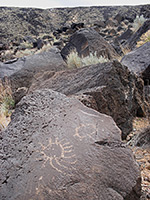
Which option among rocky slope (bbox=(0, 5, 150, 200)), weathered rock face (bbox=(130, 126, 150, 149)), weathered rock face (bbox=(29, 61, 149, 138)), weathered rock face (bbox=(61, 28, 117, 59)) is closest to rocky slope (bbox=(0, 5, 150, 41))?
weathered rock face (bbox=(61, 28, 117, 59))

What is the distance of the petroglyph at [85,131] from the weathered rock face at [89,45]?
559 centimetres

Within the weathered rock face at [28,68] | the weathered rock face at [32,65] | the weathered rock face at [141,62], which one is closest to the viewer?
the weathered rock face at [141,62]

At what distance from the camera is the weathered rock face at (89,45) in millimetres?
7689

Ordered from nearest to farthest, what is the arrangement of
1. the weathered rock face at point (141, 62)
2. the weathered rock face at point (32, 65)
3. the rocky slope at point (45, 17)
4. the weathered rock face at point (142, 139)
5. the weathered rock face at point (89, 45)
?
the weathered rock face at point (142, 139) → the weathered rock face at point (141, 62) → the weathered rock face at point (32, 65) → the weathered rock face at point (89, 45) → the rocky slope at point (45, 17)

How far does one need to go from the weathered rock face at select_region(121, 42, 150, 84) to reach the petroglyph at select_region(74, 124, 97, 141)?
3085 mm

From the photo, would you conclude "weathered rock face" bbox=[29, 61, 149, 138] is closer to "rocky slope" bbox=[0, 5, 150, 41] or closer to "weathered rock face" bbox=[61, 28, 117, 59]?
"weathered rock face" bbox=[61, 28, 117, 59]

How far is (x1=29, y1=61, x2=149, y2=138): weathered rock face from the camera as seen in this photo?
3078mm

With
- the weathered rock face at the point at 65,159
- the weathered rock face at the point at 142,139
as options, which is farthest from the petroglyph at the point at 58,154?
the weathered rock face at the point at 142,139

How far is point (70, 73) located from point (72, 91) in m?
0.83

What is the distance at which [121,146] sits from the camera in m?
1.93

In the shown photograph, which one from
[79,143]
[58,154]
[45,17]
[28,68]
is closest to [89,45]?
[28,68]

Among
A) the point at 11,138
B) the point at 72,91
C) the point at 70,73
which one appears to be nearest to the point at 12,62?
the point at 70,73

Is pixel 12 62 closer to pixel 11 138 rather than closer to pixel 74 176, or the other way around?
pixel 11 138

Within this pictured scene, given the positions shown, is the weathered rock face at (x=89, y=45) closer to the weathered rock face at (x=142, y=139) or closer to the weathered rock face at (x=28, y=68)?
the weathered rock face at (x=28, y=68)
